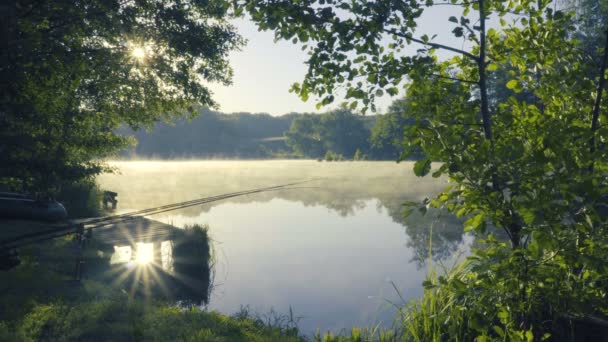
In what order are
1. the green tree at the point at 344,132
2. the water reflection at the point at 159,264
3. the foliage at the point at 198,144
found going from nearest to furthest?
1. the water reflection at the point at 159,264
2. the green tree at the point at 344,132
3. the foliage at the point at 198,144

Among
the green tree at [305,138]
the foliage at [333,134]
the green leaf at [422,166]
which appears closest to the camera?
the green leaf at [422,166]

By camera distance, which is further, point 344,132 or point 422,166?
point 344,132

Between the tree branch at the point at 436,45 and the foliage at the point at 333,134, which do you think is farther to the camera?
the foliage at the point at 333,134

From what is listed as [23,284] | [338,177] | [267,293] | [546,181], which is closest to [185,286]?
[267,293]

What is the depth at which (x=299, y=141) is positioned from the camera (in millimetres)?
154500

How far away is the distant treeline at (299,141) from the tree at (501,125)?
284 ft

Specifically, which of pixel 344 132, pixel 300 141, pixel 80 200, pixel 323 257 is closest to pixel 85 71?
pixel 80 200

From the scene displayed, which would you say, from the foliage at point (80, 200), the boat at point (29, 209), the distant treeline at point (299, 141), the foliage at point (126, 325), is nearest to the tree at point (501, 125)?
A: the foliage at point (126, 325)

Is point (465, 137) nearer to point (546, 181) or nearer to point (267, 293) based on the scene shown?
point (546, 181)

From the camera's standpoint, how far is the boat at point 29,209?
15125mm

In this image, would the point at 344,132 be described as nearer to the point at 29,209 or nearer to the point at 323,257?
the point at 323,257

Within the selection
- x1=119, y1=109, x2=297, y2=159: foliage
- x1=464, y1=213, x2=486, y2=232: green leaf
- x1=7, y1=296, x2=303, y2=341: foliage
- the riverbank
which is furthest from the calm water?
x1=119, y1=109, x2=297, y2=159: foliage

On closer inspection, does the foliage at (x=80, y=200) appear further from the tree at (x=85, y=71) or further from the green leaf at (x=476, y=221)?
the green leaf at (x=476, y=221)

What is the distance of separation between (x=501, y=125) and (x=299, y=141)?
151m
